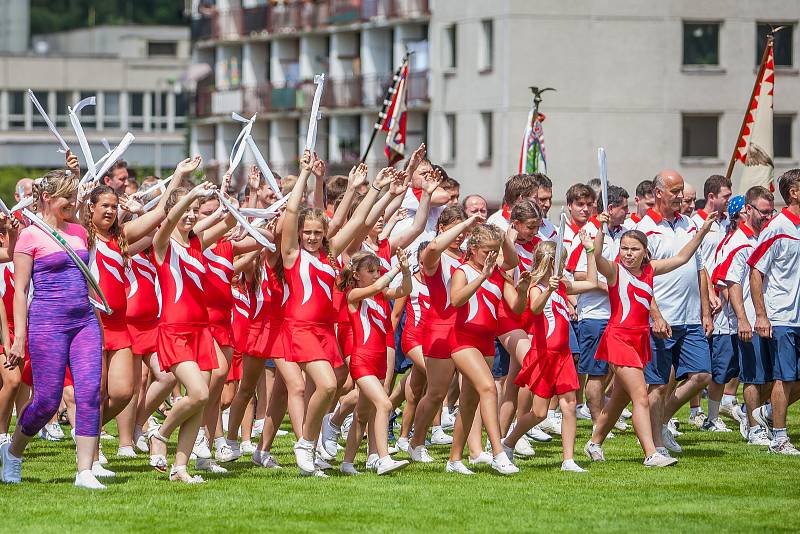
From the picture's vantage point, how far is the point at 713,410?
53.2ft

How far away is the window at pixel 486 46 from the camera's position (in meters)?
52.0

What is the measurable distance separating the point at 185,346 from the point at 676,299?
4.44m

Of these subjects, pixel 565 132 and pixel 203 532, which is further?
pixel 565 132

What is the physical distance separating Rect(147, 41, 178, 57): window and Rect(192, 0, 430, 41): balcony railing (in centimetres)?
2920

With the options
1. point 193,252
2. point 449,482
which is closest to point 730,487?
point 449,482

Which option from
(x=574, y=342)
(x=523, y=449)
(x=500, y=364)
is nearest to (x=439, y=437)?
(x=500, y=364)

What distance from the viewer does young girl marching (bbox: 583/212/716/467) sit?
506 inches

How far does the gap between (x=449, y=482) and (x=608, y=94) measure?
39.8m

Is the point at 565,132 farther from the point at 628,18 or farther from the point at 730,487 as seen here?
the point at 730,487

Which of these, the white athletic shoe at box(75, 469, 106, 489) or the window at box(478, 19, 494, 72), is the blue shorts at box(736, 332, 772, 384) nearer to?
the white athletic shoe at box(75, 469, 106, 489)

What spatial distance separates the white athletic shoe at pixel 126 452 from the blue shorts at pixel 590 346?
404cm

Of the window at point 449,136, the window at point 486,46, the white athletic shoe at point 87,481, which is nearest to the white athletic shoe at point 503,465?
the white athletic shoe at point 87,481

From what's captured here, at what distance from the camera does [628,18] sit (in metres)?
50.3

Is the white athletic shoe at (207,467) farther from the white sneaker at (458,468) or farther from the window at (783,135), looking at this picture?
the window at (783,135)
